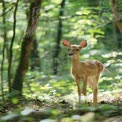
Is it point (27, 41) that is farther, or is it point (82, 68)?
point (27, 41)

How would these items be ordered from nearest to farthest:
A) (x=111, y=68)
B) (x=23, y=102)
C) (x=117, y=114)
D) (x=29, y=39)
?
(x=117, y=114)
(x=23, y=102)
(x=29, y=39)
(x=111, y=68)

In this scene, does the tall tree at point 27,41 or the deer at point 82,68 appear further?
the tall tree at point 27,41

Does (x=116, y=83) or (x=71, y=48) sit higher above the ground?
(x=71, y=48)

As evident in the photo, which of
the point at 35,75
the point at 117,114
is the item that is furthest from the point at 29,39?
the point at 117,114

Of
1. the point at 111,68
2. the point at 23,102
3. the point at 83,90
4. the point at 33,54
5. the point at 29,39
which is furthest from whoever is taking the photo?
the point at 33,54

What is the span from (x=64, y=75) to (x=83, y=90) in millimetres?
6120

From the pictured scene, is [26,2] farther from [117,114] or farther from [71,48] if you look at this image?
[117,114]

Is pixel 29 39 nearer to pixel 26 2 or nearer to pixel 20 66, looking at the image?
pixel 20 66

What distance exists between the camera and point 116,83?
9.27 m

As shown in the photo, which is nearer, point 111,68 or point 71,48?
point 71,48

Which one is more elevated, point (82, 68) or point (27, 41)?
point (27, 41)

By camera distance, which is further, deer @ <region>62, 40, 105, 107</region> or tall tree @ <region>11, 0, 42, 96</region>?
tall tree @ <region>11, 0, 42, 96</region>

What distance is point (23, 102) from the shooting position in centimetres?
798

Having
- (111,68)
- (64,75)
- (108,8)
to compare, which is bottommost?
(64,75)
